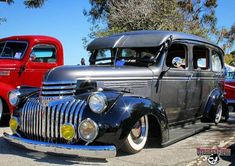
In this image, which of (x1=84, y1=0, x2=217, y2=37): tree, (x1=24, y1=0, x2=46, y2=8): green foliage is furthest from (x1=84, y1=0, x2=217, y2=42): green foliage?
(x1=24, y1=0, x2=46, y2=8): green foliage

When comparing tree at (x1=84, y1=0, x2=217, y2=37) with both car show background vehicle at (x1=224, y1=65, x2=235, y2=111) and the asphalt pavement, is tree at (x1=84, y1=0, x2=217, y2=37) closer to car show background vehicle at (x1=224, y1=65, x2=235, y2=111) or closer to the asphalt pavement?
car show background vehicle at (x1=224, y1=65, x2=235, y2=111)

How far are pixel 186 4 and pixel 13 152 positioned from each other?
31943 mm

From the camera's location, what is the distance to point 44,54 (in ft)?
32.6

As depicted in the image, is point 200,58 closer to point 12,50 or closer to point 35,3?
point 12,50

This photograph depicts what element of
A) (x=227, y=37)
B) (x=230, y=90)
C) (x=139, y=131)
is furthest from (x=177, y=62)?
(x=227, y=37)

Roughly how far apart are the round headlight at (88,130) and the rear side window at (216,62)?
14.9ft

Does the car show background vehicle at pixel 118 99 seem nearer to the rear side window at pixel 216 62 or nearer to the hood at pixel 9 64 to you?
the rear side window at pixel 216 62

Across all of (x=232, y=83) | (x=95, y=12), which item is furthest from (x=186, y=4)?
(x=232, y=83)

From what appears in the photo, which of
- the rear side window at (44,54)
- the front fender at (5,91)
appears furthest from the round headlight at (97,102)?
the rear side window at (44,54)

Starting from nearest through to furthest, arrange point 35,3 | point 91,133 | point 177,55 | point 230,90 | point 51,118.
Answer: point 91,133
point 51,118
point 177,55
point 230,90
point 35,3

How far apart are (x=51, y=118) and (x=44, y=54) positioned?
486cm

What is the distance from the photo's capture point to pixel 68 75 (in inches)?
222

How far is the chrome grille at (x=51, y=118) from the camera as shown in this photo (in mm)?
5195

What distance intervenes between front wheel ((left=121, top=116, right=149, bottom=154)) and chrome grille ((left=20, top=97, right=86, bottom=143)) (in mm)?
809
